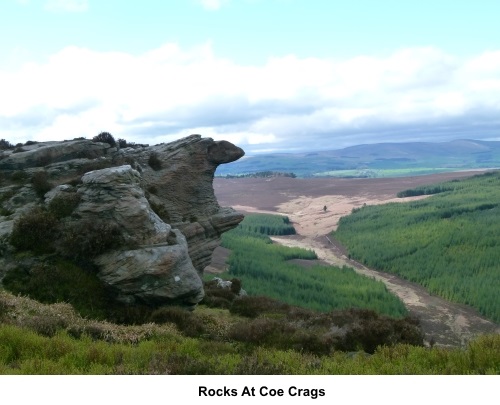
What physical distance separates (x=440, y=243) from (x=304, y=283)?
4503 cm

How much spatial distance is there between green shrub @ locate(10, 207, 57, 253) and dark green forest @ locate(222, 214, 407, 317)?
1229 inches

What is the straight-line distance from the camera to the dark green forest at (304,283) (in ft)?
187

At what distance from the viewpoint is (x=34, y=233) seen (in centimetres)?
2019

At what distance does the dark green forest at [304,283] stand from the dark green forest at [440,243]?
1266cm

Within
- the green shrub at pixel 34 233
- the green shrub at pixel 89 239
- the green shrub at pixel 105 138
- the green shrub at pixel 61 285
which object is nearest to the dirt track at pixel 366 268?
the green shrub at pixel 61 285

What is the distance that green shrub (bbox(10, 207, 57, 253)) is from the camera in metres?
19.9

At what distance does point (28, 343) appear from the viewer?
36.1 feet

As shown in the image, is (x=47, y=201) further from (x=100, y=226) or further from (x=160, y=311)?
(x=160, y=311)

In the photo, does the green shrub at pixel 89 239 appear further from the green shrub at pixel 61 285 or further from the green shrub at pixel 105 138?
the green shrub at pixel 105 138

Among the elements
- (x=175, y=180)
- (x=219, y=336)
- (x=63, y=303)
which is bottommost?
(x=219, y=336)

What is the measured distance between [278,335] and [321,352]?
177 centimetres
